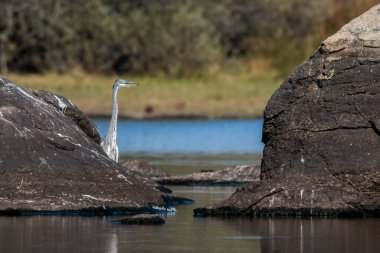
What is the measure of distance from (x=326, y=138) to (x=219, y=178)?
461 cm

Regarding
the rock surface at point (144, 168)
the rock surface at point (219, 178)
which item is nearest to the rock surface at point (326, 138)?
the rock surface at point (219, 178)

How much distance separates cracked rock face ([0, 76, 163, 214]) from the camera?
42.9 ft

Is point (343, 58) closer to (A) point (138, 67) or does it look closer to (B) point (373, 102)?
(B) point (373, 102)

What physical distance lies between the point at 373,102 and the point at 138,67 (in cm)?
2822

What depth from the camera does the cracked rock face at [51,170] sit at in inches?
515

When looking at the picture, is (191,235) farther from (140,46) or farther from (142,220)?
(140,46)

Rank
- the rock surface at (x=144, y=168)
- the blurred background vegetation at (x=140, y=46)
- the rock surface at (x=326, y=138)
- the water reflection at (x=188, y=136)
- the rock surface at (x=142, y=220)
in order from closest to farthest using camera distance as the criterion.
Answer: the rock surface at (x=142, y=220), the rock surface at (x=326, y=138), the rock surface at (x=144, y=168), the water reflection at (x=188, y=136), the blurred background vegetation at (x=140, y=46)

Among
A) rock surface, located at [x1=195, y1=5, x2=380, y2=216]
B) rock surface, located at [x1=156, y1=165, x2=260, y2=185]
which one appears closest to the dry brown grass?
rock surface, located at [x1=156, y1=165, x2=260, y2=185]

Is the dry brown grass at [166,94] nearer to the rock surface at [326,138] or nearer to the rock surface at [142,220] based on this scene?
the rock surface at [326,138]

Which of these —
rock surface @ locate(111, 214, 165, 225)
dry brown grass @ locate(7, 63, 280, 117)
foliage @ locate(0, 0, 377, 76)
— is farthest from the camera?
foliage @ locate(0, 0, 377, 76)

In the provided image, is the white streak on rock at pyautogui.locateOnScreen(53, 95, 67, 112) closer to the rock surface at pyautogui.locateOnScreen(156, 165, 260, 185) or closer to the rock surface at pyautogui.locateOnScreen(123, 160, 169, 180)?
the rock surface at pyautogui.locateOnScreen(123, 160, 169, 180)

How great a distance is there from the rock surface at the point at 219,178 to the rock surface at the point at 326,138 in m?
3.88

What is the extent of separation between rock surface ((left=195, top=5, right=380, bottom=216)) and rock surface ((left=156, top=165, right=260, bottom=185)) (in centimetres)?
388

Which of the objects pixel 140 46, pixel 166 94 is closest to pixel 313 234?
pixel 166 94
